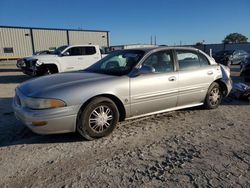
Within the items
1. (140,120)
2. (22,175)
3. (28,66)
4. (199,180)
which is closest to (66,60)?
(28,66)

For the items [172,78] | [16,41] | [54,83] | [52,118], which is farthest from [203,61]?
[16,41]

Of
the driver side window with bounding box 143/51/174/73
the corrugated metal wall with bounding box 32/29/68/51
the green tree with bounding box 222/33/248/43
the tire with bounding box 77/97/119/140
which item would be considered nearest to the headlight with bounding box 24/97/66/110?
the tire with bounding box 77/97/119/140

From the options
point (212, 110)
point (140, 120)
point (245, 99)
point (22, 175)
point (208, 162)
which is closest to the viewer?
point (22, 175)

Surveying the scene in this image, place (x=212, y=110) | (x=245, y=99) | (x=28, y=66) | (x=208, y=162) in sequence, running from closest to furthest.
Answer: (x=208, y=162) → (x=212, y=110) → (x=245, y=99) → (x=28, y=66)

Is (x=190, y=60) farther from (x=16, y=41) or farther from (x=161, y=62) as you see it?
(x=16, y=41)

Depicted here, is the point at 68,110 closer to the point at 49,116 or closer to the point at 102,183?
the point at 49,116

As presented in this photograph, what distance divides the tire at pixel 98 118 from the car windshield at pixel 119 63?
2.25 feet

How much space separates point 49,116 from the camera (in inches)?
144

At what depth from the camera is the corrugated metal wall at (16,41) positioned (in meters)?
32.9

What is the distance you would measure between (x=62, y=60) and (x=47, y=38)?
2652 cm

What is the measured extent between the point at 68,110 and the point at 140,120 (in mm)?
1794

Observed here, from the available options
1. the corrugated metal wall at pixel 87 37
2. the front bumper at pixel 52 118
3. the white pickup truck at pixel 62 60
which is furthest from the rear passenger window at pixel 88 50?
the corrugated metal wall at pixel 87 37

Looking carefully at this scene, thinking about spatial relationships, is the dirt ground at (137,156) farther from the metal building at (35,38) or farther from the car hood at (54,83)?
the metal building at (35,38)

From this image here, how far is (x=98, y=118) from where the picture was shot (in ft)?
13.4
